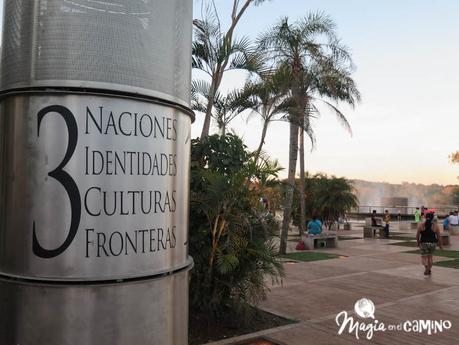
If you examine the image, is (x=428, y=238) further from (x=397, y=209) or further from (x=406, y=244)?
(x=397, y=209)

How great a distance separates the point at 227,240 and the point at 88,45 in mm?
3694

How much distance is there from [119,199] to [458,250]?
15679 millimetres

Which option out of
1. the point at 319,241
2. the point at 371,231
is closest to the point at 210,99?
the point at 319,241

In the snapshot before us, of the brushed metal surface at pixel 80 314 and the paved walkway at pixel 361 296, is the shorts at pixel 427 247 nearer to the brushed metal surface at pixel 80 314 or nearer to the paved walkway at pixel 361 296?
the paved walkway at pixel 361 296

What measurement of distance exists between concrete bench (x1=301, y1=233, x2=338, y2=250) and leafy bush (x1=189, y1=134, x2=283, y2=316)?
919 centimetres

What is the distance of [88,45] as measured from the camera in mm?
2500

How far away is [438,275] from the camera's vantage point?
10.1 metres

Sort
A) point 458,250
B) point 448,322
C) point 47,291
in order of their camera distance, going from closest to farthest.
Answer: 1. point 47,291
2. point 448,322
3. point 458,250

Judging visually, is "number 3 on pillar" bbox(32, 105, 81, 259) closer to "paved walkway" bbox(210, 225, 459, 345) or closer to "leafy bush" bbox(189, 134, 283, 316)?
"leafy bush" bbox(189, 134, 283, 316)

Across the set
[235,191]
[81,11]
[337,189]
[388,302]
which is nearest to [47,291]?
[81,11]

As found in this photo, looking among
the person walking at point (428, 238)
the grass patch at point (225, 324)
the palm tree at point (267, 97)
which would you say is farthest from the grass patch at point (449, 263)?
the grass patch at point (225, 324)

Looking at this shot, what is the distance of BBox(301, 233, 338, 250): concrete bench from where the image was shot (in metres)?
15.2

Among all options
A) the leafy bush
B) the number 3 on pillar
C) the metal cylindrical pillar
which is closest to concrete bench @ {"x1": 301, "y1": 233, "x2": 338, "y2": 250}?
the leafy bush

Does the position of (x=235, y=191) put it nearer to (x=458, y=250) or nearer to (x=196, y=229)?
(x=196, y=229)
